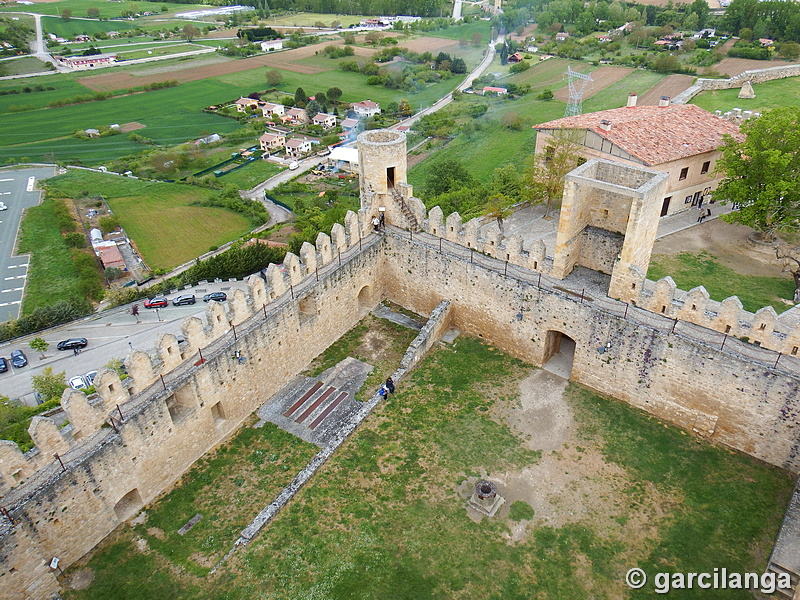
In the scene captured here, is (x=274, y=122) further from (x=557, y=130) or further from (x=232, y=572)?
(x=232, y=572)

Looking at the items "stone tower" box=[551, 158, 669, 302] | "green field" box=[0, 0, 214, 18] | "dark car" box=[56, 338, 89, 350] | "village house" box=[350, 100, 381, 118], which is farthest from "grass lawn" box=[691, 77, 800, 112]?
"green field" box=[0, 0, 214, 18]

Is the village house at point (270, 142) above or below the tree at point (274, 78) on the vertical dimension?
below

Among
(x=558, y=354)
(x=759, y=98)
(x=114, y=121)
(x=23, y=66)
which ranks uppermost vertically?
(x=759, y=98)

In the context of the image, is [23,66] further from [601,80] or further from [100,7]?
[601,80]

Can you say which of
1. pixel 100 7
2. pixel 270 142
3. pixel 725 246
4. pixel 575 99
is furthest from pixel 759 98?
pixel 100 7

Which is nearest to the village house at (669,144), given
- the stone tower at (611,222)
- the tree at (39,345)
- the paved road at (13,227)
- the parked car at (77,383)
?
the stone tower at (611,222)

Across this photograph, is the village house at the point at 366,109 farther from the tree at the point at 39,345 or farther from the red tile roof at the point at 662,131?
the tree at the point at 39,345
